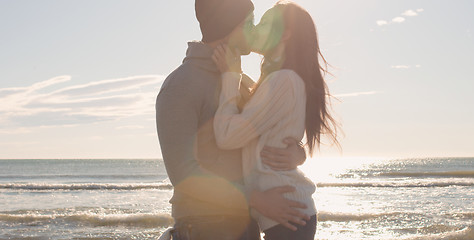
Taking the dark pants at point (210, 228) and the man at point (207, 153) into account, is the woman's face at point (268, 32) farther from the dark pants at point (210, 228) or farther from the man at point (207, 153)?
the dark pants at point (210, 228)

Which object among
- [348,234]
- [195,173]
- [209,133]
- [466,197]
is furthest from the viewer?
[466,197]

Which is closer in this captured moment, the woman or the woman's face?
the woman

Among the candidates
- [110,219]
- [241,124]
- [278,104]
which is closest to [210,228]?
[241,124]

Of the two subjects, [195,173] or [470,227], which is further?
[470,227]

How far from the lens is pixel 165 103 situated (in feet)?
7.49

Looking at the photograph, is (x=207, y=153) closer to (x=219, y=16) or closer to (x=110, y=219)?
(x=219, y=16)

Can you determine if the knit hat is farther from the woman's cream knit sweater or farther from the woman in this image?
the woman's cream knit sweater

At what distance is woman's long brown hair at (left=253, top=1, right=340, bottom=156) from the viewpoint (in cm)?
260

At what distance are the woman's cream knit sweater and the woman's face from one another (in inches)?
8.9

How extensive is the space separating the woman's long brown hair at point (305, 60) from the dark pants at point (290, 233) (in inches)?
22.3

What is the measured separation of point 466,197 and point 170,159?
17.2 meters

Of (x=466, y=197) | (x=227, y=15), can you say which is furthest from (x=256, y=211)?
(x=466, y=197)

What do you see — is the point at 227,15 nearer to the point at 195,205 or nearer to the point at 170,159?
the point at 170,159

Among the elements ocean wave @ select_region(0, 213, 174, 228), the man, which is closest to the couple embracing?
the man
